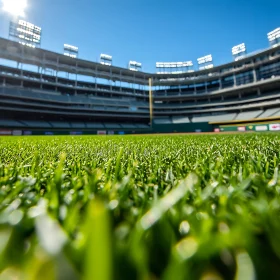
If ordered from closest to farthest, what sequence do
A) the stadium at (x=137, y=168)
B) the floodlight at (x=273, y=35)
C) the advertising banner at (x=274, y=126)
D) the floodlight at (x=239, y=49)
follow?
the stadium at (x=137, y=168) → the advertising banner at (x=274, y=126) → the floodlight at (x=273, y=35) → the floodlight at (x=239, y=49)

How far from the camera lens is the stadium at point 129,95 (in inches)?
1409

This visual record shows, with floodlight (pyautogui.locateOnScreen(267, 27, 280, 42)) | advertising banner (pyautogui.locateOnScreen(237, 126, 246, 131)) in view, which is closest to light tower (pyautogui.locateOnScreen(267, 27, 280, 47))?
floodlight (pyautogui.locateOnScreen(267, 27, 280, 42))

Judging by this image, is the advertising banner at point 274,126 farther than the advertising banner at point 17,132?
No

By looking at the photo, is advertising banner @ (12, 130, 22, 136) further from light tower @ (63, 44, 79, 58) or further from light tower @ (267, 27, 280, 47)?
light tower @ (267, 27, 280, 47)

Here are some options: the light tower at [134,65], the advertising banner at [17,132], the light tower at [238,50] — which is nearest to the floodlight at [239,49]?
the light tower at [238,50]

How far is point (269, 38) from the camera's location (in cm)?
4400

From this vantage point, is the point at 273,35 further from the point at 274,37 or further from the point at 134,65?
the point at 134,65

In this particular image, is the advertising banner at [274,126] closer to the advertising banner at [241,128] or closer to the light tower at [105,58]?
the advertising banner at [241,128]

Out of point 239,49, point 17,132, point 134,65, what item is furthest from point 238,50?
point 17,132

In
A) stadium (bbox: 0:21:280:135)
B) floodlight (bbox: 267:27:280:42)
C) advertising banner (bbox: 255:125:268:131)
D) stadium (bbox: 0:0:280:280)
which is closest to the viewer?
stadium (bbox: 0:0:280:280)

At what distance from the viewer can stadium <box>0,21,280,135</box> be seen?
117ft

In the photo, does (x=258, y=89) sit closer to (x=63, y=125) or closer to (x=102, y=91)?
(x=102, y=91)

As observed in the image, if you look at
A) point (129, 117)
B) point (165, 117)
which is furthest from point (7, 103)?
point (165, 117)

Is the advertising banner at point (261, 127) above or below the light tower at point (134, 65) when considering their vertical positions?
below
